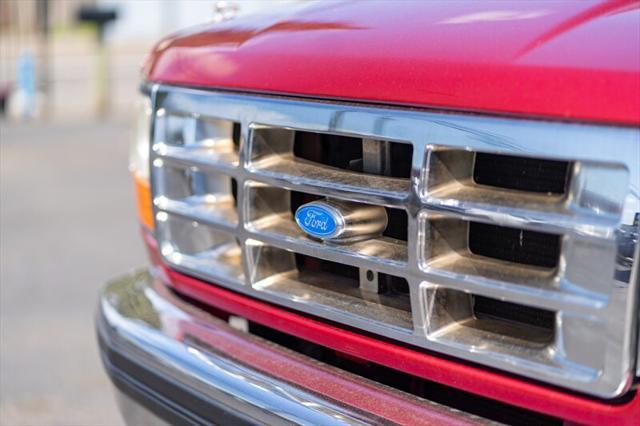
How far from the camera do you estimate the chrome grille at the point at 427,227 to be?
1.45 metres

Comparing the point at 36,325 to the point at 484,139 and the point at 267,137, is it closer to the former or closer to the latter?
the point at 267,137

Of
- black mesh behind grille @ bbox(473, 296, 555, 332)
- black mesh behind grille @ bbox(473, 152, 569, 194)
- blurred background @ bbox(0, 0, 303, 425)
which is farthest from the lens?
blurred background @ bbox(0, 0, 303, 425)

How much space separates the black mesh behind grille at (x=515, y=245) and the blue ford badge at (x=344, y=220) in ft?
0.67

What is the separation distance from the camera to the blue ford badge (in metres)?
1.83

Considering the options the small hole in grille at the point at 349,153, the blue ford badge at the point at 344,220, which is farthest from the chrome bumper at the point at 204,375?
the small hole in grille at the point at 349,153

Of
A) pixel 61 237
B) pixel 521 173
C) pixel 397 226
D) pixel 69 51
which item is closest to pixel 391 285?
pixel 397 226

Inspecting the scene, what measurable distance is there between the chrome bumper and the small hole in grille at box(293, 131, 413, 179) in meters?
0.46

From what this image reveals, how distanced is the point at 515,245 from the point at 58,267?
156 inches

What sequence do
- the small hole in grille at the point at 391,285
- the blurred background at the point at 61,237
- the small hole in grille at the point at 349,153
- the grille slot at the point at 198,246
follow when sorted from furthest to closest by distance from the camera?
1. the blurred background at the point at 61,237
2. the grille slot at the point at 198,246
3. the small hole in grille at the point at 391,285
4. the small hole in grille at the point at 349,153

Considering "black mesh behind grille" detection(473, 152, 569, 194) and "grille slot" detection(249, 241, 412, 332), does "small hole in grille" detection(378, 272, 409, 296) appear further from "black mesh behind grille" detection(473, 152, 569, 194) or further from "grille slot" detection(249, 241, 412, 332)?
"black mesh behind grille" detection(473, 152, 569, 194)

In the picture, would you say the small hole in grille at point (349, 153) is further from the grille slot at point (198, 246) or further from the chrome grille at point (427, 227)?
the grille slot at point (198, 246)

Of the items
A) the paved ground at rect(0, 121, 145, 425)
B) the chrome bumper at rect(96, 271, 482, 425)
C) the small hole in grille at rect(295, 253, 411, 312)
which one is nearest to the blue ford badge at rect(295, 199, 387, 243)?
the small hole in grille at rect(295, 253, 411, 312)

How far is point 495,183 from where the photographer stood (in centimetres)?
172

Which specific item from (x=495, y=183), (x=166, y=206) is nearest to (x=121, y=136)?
(x=166, y=206)
